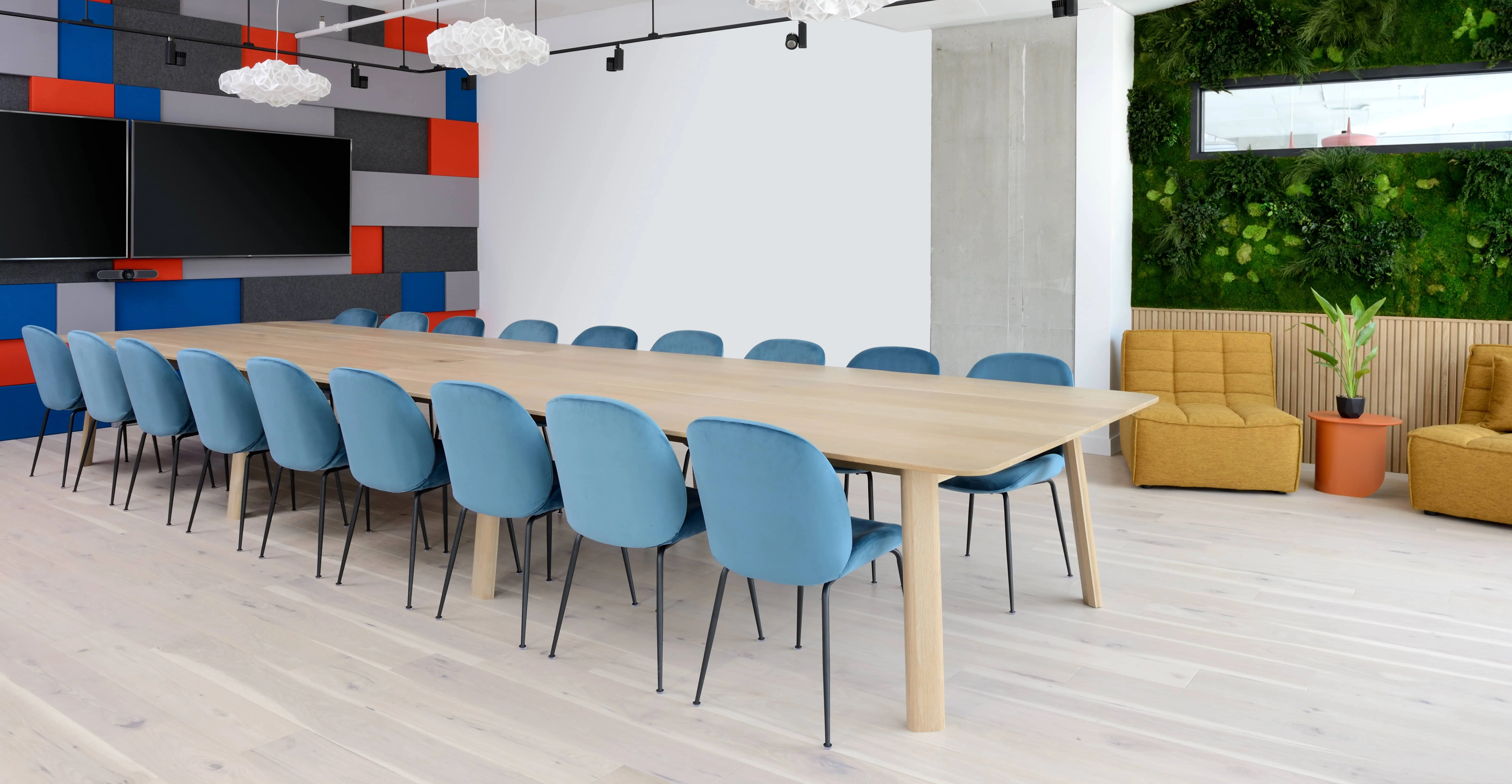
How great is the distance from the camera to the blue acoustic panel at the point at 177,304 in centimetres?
748

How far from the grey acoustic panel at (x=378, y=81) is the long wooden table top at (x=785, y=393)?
10.8 ft

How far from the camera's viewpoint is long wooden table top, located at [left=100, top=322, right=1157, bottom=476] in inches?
114

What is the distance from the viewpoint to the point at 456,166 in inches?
370

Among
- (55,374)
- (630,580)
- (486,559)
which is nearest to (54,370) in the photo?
(55,374)

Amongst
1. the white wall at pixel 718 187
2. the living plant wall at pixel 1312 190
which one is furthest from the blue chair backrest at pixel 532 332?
the living plant wall at pixel 1312 190

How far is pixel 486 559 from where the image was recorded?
3854 millimetres

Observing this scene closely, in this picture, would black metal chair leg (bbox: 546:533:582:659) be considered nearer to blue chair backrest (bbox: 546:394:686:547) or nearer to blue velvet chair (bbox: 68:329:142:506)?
blue chair backrest (bbox: 546:394:686:547)

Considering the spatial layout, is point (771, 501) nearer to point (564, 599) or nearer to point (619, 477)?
point (619, 477)

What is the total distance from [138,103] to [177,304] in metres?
1.35

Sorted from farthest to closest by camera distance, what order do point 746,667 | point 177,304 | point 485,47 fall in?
point 177,304, point 485,47, point 746,667

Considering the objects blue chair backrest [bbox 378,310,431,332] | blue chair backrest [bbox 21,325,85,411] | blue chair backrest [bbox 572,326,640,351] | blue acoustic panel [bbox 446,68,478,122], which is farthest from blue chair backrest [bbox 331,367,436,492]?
blue acoustic panel [bbox 446,68,478,122]

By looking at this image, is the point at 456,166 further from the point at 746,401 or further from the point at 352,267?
the point at 746,401

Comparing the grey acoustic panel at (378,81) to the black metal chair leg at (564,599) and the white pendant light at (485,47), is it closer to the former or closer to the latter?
the white pendant light at (485,47)

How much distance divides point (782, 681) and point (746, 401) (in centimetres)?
91
